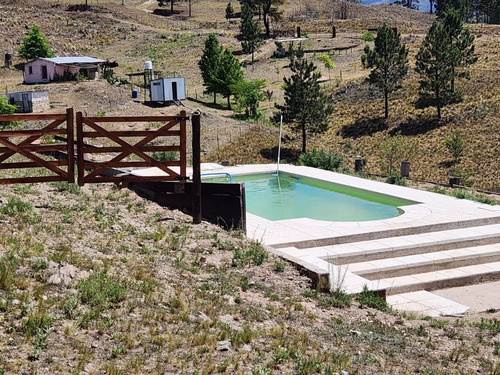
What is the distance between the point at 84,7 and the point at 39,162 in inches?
3271

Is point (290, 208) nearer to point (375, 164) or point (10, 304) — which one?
point (10, 304)

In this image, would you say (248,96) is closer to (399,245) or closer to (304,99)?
(304,99)

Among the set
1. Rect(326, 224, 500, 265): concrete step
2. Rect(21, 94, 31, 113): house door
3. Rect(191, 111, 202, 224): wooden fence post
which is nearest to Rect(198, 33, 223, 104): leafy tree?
Rect(21, 94, 31, 113): house door

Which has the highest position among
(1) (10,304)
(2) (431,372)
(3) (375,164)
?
(1) (10,304)

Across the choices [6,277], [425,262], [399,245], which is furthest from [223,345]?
[399,245]

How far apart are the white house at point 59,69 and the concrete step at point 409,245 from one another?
37.0 metres

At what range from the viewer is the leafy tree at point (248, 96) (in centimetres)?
4719

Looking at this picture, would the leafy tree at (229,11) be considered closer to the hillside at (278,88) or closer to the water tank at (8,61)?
the hillside at (278,88)

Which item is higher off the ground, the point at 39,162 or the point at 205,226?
the point at 39,162

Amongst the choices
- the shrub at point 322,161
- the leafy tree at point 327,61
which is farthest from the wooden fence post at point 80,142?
the leafy tree at point 327,61

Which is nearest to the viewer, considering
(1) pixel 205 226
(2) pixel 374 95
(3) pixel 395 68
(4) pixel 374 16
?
(1) pixel 205 226

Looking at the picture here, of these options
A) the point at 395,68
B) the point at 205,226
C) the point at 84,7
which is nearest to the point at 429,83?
the point at 395,68

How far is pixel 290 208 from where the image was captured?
19.5 m

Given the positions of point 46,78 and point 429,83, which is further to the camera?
point 46,78
